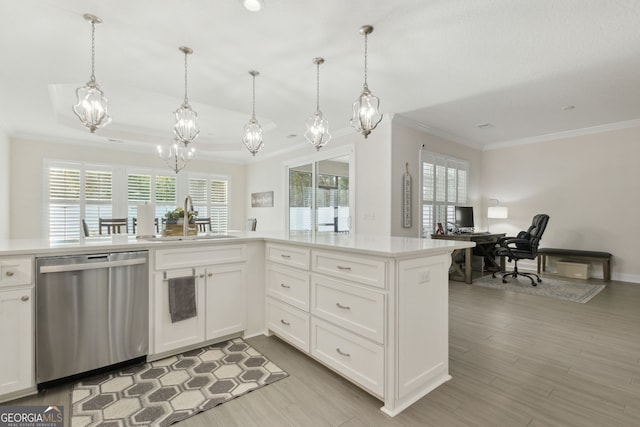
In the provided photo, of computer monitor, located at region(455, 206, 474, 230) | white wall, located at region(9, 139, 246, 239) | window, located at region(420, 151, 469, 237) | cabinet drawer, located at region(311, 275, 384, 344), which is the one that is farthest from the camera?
computer monitor, located at region(455, 206, 474, 230)

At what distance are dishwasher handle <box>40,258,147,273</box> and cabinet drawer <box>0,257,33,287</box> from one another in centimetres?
7

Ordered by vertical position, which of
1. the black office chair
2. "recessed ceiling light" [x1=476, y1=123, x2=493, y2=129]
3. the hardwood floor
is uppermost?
"recessed ceiling light" [x1=476, y1=123, x2=493, y2=129]

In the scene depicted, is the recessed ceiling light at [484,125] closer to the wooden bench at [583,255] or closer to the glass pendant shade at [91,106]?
the wooden bench at [583,255]

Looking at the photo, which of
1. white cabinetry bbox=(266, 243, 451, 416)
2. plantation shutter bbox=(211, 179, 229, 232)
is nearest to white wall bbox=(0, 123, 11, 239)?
plantation shutter bbox=(211, 179, 229, 232)

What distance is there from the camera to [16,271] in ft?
6.01

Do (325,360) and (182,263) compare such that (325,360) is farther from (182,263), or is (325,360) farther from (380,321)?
(182,263)

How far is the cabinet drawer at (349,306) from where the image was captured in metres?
1.79

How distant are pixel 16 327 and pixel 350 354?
80.7 inches

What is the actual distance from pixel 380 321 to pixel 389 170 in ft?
10.7

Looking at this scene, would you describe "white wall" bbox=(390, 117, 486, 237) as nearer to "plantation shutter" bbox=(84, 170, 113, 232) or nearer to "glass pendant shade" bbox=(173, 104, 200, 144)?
"glass pendant shade" bbox=(173, 104, 200, 144)

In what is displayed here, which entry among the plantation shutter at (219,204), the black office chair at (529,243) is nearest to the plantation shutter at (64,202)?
the plantation shutter at (219,204)

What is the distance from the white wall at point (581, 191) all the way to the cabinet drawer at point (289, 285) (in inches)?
225

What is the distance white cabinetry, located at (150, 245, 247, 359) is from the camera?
7.65 feet

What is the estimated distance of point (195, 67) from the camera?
3.18 metres
